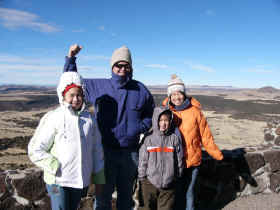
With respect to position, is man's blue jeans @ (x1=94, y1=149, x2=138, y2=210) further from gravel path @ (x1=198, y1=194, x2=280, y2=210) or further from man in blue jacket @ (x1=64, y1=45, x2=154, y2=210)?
gravel path @ (x1=198, y1=194, x2=280, y2=210)

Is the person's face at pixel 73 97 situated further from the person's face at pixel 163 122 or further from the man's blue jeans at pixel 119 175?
the person's face at pixel 163 122

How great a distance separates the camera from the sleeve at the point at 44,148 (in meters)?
1.97

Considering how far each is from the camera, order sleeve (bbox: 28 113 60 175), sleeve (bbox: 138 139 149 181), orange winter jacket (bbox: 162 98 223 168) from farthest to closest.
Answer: orange winter jacket (bbox: 162 98 223 168) < sleeve (bbox: 138 139 149 181) < sleeve (bbox: 28 113 60 175)

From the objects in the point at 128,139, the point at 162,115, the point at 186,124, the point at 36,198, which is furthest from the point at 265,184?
the point at 36,198

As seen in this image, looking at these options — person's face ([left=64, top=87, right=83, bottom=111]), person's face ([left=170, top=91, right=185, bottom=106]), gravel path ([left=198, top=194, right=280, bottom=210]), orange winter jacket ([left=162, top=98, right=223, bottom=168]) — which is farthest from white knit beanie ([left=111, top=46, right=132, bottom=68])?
gravel path ([left=198, top=194, right=280, bottom=210])

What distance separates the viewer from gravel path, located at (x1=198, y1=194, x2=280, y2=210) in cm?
373

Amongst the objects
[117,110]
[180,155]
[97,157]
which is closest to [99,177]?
[97,157]

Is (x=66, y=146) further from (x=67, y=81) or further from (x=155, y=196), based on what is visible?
(x=155, y=196)

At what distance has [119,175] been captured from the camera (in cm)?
264

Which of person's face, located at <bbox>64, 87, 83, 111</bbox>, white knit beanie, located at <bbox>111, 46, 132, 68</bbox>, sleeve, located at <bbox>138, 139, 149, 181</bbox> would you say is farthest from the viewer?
sleeve, located at <bbox>138, 139, 149, 181</bbox>

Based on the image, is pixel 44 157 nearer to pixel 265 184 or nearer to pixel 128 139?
pixel 128 139

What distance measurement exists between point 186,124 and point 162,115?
1.19ft

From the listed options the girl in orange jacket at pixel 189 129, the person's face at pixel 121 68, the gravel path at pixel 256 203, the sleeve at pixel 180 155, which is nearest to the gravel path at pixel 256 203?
the gravel path at pixel 256 203

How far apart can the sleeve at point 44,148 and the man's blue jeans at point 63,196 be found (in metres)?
0.17
